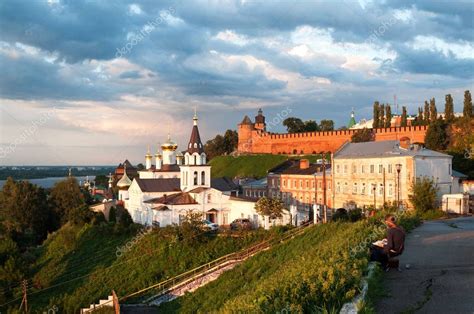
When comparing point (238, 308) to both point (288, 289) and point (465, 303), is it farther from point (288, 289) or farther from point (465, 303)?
point (465, 303)

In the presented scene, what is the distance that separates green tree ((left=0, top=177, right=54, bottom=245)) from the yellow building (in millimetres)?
28825

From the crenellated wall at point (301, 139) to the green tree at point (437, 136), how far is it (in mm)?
5227

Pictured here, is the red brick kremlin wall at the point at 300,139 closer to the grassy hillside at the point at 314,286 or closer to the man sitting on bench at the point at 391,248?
the grassy hillside at the point at 314,286

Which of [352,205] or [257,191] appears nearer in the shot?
[352,205]

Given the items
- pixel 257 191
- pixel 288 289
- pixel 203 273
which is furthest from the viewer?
pixel 257 191

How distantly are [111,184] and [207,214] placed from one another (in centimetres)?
4143

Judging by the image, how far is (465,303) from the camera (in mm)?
7293

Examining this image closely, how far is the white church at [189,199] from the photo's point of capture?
3894cm

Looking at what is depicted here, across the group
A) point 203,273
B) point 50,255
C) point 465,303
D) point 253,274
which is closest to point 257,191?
point 50,255

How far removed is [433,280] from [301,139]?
72.4 metres

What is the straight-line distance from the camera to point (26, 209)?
50312mm

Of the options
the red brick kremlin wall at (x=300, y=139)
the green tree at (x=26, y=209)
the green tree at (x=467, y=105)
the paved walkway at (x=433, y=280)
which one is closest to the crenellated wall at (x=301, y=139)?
the red brick kremlin wall at (x=300, y=139)

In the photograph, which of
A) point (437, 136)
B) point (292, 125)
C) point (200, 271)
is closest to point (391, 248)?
point (200, 271)

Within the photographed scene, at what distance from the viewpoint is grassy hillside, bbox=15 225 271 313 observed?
27.9 m
